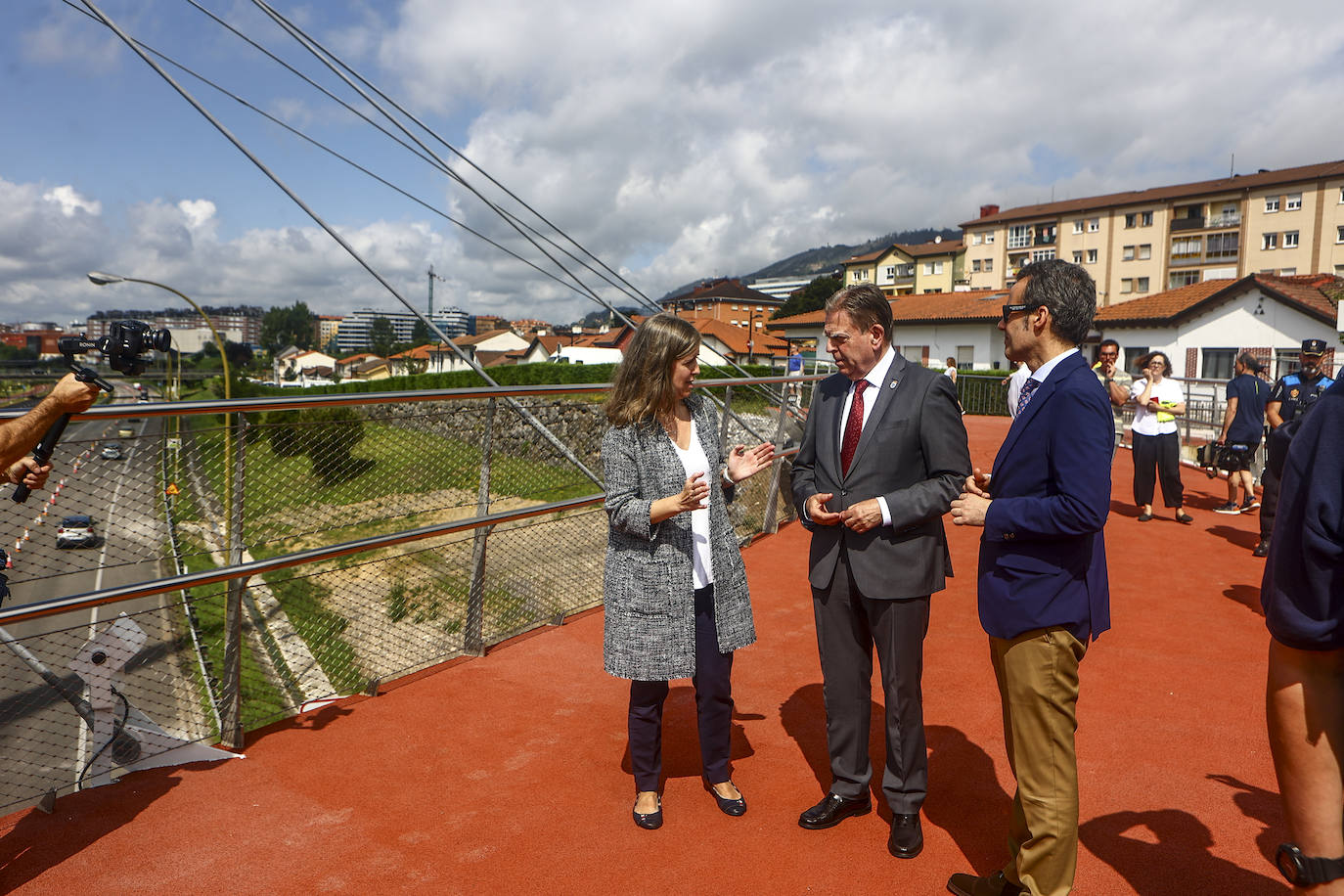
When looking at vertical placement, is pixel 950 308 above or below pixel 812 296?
below

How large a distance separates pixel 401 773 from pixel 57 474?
180 cm

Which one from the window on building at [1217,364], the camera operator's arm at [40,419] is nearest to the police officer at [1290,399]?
the camera operator's arm at [40,419]

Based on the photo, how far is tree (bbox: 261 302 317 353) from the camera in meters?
124

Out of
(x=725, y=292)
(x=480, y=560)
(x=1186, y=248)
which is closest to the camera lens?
→ (x=480, y=560)

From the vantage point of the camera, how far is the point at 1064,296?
7.68ft

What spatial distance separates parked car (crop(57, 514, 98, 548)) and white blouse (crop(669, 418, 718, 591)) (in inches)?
92.5

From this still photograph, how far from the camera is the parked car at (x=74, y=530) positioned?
124 inches

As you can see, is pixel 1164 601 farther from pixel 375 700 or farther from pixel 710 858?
pixel 375 700

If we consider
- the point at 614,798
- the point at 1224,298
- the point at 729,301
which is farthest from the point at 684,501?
the point at 729,301

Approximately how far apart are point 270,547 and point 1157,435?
839 centimetres

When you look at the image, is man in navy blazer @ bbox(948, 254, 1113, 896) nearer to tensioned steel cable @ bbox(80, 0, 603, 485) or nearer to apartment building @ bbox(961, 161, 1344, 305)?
tensioned steel cable @ bbox(80, 0, 603, 485)

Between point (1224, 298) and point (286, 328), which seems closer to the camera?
point (1224, 298)

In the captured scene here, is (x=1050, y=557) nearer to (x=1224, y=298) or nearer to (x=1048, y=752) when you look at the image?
(x=1048, y=752)

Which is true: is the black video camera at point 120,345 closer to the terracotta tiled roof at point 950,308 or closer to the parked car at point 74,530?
the parked car at point 74,530
